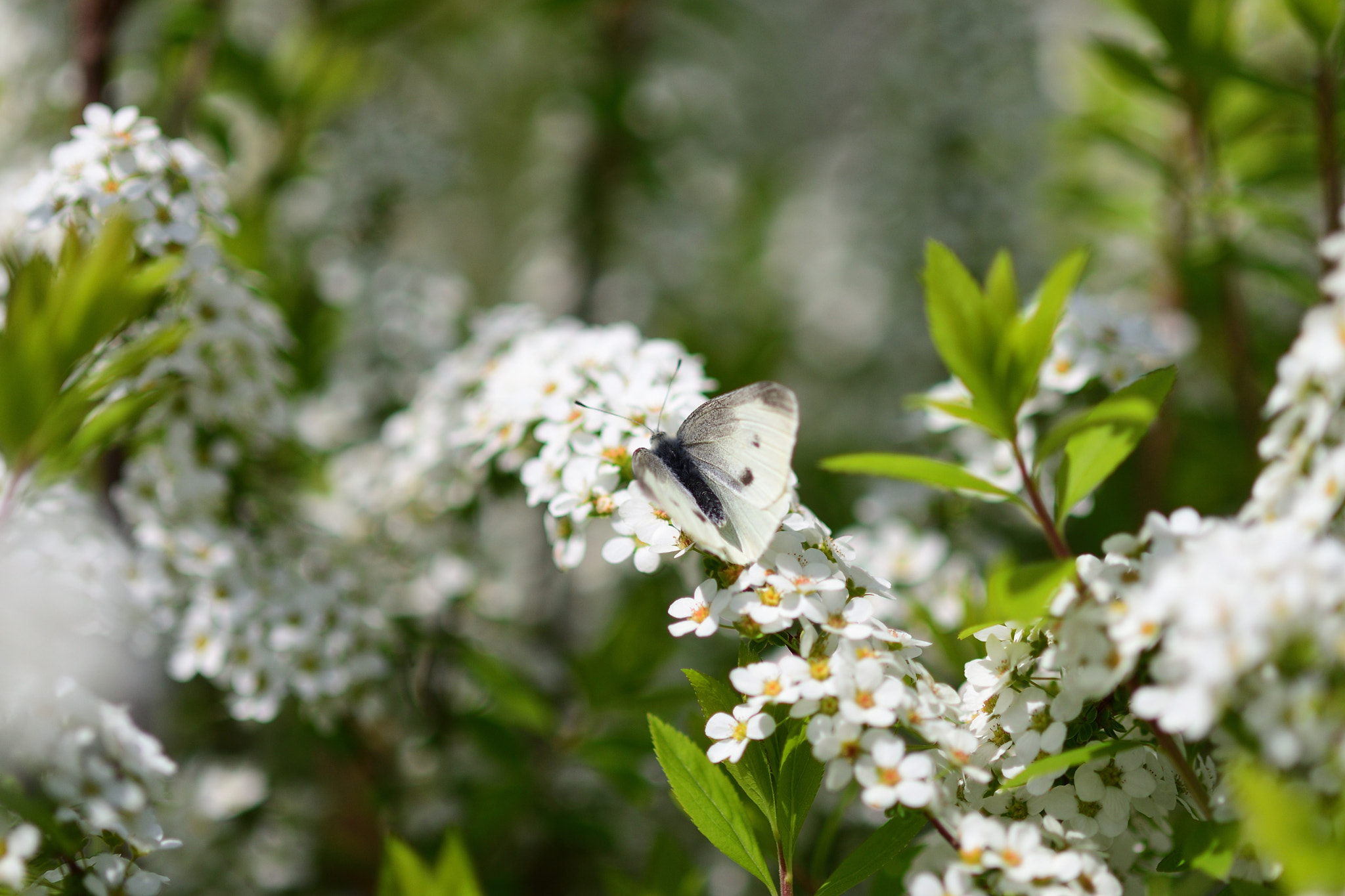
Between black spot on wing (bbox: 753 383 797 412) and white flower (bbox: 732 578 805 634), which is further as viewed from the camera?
black spot on wing (bbox: 753 383 797 412)

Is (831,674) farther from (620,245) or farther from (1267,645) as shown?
(620,245)

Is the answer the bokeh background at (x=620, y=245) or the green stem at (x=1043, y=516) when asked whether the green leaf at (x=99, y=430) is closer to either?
the bokeh background at (x=620, y=245)

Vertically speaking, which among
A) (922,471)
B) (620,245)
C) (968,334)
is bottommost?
(620,245)

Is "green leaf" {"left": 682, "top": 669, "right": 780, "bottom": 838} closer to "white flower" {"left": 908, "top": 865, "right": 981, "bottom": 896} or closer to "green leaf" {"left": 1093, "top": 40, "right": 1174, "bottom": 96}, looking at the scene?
"white flower" {"left": 908, "top": 865, "right": 981, "bottom": 896}

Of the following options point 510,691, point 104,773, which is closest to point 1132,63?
point 510,691

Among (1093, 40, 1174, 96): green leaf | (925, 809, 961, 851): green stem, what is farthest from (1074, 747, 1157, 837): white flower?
(1093, 40, 1174, 96): green leaf

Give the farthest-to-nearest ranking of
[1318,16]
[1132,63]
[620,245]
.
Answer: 1. [620,245]
2. [1132,63]
3. [1318,16]

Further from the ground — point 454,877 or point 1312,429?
point 1312,429
